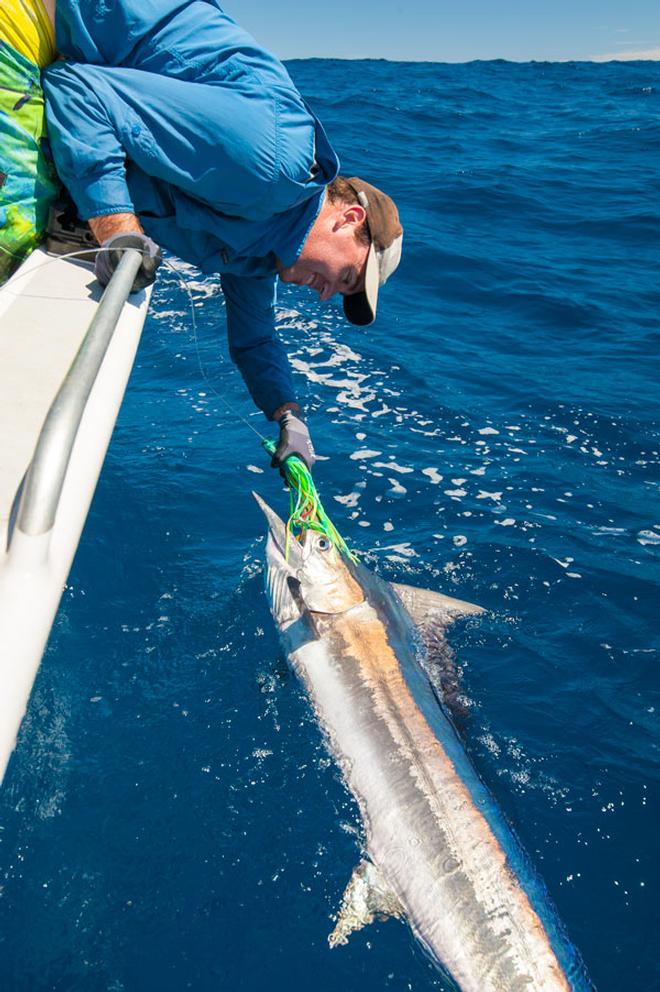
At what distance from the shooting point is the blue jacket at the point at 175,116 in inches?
106

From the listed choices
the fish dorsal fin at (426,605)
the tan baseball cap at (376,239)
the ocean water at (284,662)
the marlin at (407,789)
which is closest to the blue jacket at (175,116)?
the tan baseball cap at (376,239)

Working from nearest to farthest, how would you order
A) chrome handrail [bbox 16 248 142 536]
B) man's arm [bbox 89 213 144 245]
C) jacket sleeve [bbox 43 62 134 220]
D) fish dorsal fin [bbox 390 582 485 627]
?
chrome handrail [bbox 16 248 142 536] < jacket sleeve [bbox 43 62 134 220] < man's arm [bbox 89 213 144 245] < fish dorsal fin [bbox 390 582 485 627]

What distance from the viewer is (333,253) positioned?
3.45m

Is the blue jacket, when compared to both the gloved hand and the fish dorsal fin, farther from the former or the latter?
the fish dorsal fin

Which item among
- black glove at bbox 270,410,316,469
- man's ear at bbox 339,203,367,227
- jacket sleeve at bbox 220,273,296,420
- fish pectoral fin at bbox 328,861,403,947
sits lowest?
fish pectoral fin at bbox 328,861,403,947

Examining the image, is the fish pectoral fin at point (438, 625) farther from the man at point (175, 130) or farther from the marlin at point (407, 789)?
the man at point (175, 130)

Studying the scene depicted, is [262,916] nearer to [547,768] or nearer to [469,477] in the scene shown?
[547,768]

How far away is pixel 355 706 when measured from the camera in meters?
3.19

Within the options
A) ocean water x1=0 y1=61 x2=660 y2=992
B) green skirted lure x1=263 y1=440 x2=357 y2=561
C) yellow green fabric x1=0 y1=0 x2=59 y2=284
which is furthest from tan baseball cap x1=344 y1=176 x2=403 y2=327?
ocean water x1=0 y1=61 x2=660 y2=992

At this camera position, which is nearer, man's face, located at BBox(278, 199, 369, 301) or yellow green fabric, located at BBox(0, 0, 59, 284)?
yellow green fabric, located at BBox(0, 0, 59, 284)

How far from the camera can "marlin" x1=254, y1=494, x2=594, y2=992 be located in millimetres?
2545

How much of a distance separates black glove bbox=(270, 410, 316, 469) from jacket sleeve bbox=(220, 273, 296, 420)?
196 mm

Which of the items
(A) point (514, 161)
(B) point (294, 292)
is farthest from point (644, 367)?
(A) point (514, 161)

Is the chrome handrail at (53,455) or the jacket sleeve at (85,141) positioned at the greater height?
the jacket sleeve at (85,141)
